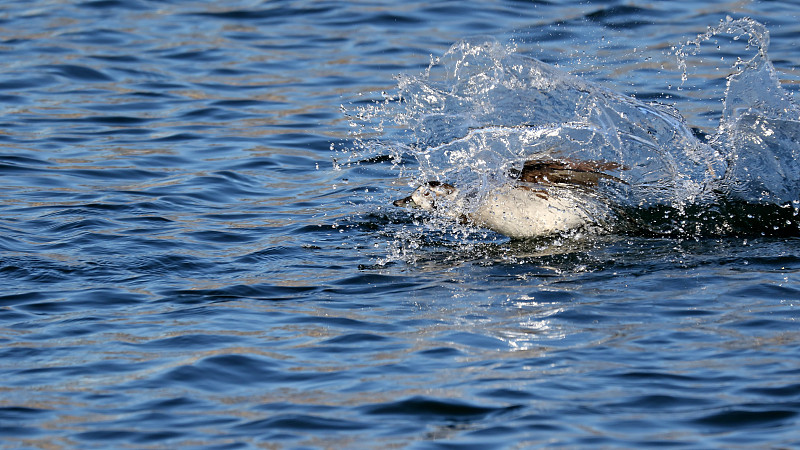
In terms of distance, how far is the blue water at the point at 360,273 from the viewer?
4.61 meters

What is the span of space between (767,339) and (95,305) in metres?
3.47

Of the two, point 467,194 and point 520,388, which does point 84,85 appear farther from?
point 520,388

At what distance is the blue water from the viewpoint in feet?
15.1

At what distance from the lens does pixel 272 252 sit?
712cm

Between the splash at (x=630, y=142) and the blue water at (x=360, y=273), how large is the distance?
0.03 m

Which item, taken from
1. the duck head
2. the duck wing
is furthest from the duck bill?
the duck wing

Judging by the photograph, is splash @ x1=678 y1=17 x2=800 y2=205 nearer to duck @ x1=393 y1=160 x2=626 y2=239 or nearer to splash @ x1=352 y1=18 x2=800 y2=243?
splash @ x1=352 y1=18 x2=800 y2=243

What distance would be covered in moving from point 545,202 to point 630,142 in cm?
77

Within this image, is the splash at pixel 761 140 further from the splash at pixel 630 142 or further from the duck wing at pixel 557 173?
the duck wing at pixel 557 173

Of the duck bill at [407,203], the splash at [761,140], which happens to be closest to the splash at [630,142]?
the splash at [761,140]

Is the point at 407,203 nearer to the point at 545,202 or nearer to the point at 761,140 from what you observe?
the point at 545,202

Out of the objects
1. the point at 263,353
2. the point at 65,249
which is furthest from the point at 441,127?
the point at 263,353

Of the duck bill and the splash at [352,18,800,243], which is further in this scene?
the duck bill

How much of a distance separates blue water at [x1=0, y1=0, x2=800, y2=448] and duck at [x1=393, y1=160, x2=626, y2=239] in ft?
0.41
